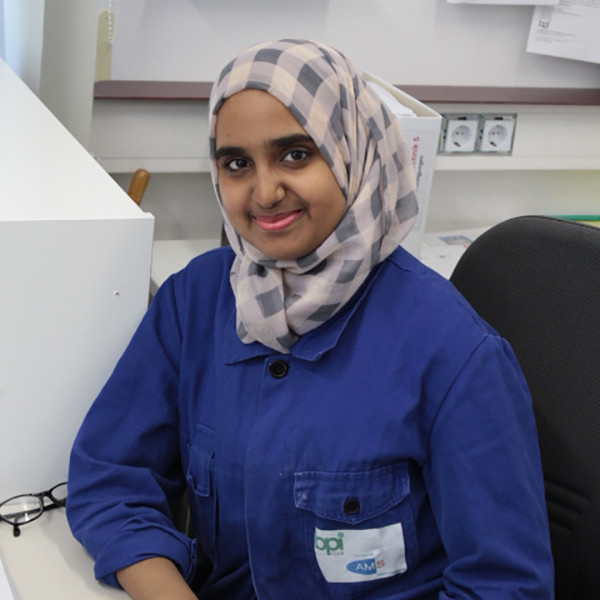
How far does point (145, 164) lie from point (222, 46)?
0.29 metres

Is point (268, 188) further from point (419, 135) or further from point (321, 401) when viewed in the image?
point (419, 135)

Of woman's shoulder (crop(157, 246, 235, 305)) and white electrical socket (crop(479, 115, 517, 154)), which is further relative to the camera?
white electrical socket (crop(479, 115, 517, 154))

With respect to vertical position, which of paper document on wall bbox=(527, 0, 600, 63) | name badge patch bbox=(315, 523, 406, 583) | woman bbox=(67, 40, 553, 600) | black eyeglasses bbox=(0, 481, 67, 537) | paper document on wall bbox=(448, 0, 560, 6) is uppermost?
paper document on wall bbox=(448, 0, 560, 6)

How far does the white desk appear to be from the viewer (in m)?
0.94

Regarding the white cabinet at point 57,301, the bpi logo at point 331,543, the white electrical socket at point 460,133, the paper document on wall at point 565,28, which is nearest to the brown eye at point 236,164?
the white cabinet at point 57,301

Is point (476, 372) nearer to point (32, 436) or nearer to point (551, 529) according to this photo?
point (551, 529)

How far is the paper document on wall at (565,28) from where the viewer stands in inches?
81.1

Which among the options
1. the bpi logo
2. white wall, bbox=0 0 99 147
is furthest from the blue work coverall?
white wall, bbox=0 0 99 147

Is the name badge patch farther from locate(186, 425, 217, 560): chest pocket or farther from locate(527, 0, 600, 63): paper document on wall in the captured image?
locate(527, 0, 600, 63): paper document on wall

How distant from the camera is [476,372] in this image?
2.94ft

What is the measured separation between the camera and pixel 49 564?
3.22ft

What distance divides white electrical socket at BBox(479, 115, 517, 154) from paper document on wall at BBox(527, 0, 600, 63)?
17cm

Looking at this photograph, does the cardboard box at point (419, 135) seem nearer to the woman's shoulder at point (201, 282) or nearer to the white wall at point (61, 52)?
the white wall at point (61, 52)

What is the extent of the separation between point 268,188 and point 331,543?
38cm
